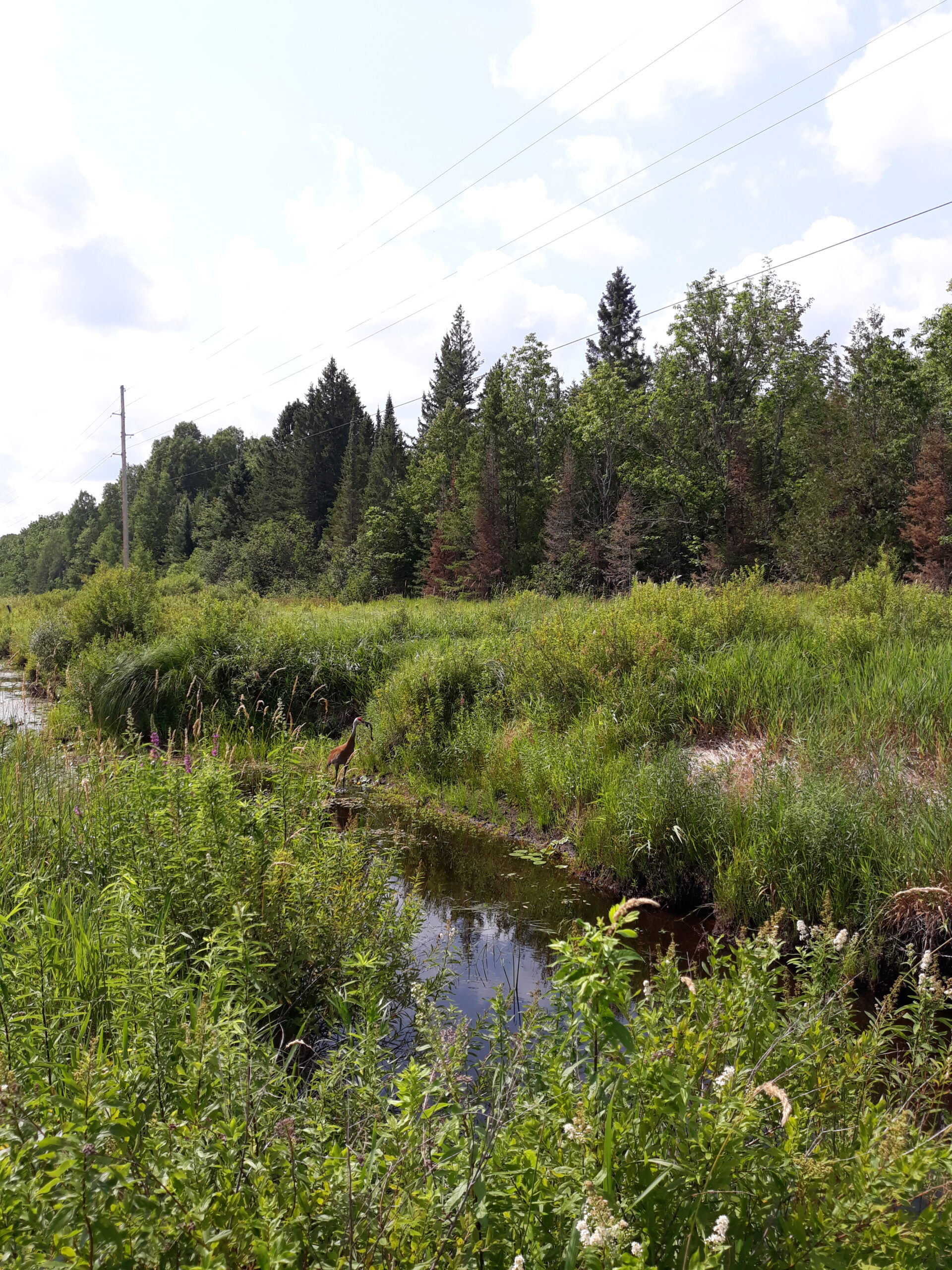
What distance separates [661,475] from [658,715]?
23350 millimetres

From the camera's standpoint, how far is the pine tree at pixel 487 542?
92.6ft

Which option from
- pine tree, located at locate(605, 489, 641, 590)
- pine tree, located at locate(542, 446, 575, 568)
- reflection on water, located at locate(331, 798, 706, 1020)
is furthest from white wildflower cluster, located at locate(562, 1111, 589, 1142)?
pine tree, located at locate(542, 446, 575, 568)

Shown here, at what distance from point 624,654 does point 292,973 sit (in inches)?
206

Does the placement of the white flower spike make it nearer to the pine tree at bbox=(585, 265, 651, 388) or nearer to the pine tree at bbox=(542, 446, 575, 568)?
the pine tree at bbox=(542, 446, 575, 568)

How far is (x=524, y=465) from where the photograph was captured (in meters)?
31.0

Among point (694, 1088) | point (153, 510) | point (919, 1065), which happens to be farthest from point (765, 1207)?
point (153, 510)

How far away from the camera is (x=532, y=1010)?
2.16 m

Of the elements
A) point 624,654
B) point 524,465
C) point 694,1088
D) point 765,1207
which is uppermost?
point 524,465

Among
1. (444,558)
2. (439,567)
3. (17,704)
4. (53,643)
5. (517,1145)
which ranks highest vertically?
(444,558)

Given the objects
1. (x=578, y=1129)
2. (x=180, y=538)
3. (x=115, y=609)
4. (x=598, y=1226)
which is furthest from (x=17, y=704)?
(x=180, y=538)

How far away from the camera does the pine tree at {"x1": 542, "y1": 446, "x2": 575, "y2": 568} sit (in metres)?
27.1

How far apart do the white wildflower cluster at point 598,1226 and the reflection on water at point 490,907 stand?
247cm

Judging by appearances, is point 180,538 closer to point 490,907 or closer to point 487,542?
point 487,542

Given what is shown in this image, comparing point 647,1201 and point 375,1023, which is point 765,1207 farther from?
point 375,1023
